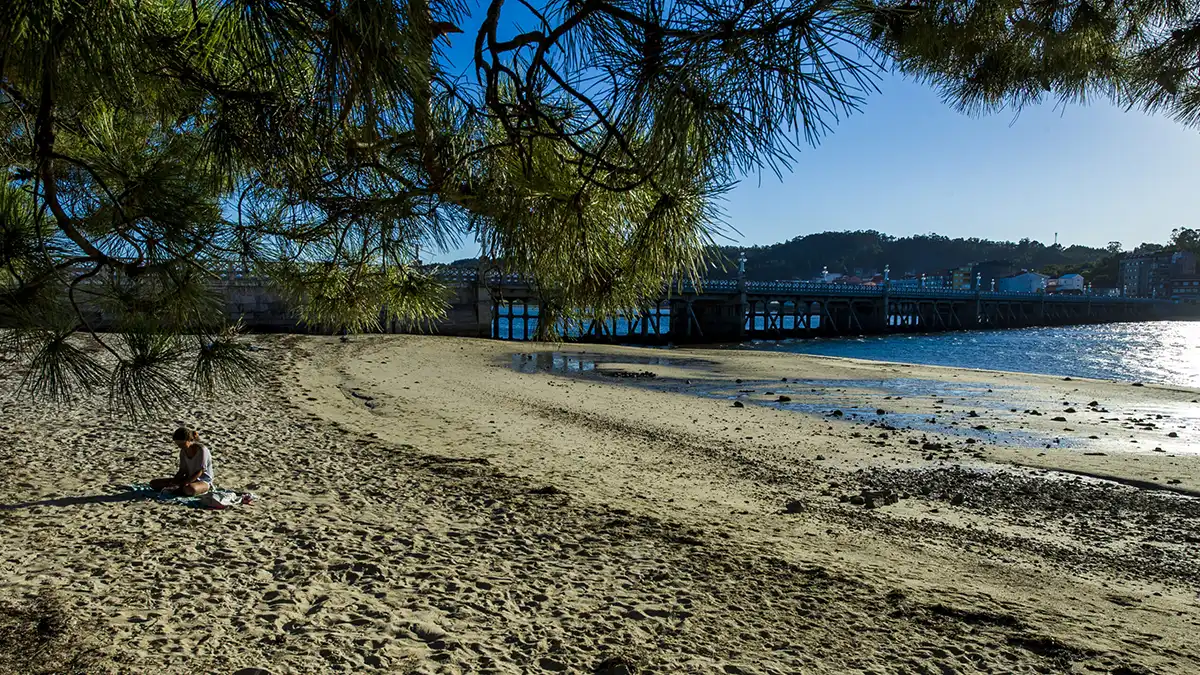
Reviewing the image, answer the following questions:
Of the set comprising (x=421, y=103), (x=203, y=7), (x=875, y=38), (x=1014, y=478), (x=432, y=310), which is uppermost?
(x=203, y=7)

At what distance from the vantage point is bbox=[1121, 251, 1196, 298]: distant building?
350 ft

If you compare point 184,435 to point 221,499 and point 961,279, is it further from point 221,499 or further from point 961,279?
point 961,279

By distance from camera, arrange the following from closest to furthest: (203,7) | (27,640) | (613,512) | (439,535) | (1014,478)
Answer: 1. (203,7)
2. (27,640)
3. (439,535)
4. (613,512)
5. (1014,478)

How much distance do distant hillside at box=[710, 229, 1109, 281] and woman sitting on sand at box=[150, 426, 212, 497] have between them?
85.9 m

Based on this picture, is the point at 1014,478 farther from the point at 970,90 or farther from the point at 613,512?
the point at 970,90

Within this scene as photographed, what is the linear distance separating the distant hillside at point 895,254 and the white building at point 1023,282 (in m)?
17.5

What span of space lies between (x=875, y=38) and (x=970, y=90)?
5.66 ft

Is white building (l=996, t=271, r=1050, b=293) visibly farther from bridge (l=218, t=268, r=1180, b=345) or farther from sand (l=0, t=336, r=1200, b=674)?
sand (l=0, t=336, r=1200, b=674)

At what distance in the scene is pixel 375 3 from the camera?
1.59 metres

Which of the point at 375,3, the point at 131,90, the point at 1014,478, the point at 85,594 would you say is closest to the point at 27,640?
the point at 85,594

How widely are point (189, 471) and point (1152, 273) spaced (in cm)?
13649

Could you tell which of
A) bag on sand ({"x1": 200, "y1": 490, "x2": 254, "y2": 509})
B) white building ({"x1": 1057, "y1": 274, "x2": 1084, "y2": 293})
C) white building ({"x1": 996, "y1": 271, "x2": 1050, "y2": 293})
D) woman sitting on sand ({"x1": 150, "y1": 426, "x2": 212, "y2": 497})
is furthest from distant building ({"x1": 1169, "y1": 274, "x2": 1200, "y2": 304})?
woman sitting on sand ({"x1": 150, "y1": 426, "x2": 212, "y2": 497})

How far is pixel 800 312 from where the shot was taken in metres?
62.2

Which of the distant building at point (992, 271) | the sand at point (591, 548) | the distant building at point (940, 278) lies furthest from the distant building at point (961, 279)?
the sand at point (591, 548)
